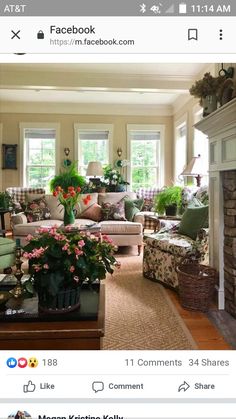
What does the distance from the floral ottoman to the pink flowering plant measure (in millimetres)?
1414

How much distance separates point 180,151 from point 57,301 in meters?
5.21

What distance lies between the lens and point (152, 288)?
2645 mm

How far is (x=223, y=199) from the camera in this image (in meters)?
2.23

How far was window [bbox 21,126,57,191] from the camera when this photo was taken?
6250 mm

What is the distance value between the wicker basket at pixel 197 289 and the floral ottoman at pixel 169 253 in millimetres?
265

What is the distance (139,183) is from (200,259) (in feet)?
13.3

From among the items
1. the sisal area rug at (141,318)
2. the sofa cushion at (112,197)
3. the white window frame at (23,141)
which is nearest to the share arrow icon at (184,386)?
the sisal area rug at (141,318)

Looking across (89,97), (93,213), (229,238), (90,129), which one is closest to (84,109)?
(90,129)

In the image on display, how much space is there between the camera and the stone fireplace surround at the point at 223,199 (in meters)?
2.00

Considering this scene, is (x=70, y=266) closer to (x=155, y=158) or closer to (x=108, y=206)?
(x=108, y=206)

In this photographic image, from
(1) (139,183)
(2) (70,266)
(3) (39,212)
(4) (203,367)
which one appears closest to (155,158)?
(1) (139,183)

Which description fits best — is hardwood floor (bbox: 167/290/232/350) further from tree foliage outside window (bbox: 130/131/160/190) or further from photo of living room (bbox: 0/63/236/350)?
tree foliage outside window (bbox: 130/131/160/190)

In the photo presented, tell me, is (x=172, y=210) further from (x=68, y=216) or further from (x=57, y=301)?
(x=57, y=301)

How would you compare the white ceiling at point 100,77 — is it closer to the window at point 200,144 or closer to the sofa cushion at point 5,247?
the window at point 200,144
